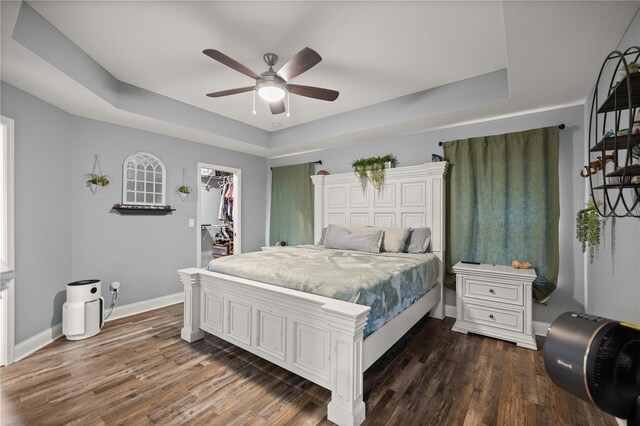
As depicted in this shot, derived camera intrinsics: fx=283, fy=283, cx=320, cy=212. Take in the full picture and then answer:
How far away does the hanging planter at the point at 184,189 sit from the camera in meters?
4.12

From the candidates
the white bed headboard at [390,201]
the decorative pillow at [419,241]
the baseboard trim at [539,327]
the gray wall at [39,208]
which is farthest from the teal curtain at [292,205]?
the baseboard trim at [539,327]

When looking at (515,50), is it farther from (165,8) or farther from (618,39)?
(165,8)

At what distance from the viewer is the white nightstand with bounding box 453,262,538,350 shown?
2.74 m

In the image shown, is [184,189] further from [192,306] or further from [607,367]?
[607,367]

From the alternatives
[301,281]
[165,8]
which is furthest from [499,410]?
[165,8]

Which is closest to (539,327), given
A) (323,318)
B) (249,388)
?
(323,318)

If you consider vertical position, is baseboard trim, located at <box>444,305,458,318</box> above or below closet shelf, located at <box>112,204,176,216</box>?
below

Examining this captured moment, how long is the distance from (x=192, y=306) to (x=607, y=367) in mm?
2939

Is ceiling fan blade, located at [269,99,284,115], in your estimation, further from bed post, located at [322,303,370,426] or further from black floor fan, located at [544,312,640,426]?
black floor fan, located at [544,312,640,426]

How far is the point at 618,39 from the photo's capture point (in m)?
1.82

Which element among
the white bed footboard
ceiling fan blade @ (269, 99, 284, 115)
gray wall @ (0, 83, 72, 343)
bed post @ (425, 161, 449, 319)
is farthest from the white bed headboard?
gray wall @ (0, 83, 72, 343)

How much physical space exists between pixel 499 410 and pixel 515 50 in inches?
96.7

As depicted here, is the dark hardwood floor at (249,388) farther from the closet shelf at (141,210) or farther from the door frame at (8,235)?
the closet shelf at (141,210)

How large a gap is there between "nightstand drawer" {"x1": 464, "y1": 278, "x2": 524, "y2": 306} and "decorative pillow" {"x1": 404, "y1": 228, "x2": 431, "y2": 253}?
2.03 feet
